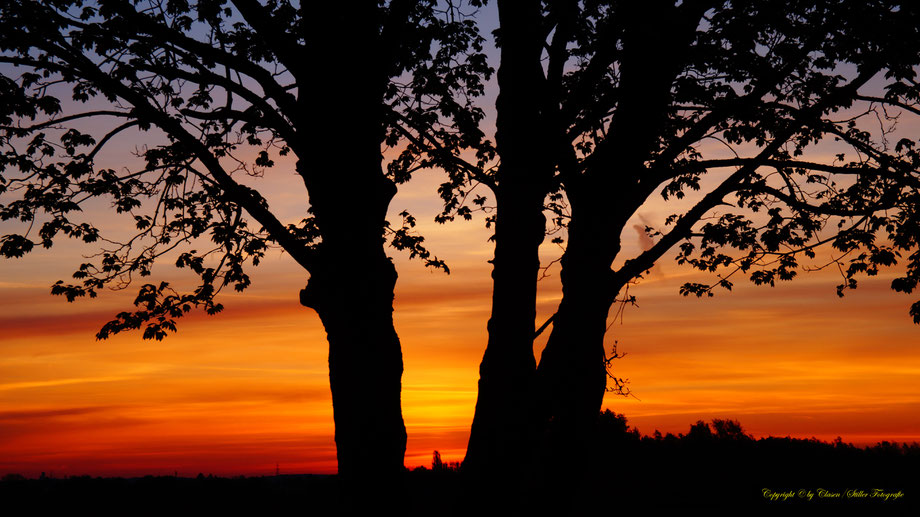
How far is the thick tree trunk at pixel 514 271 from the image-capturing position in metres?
9.84

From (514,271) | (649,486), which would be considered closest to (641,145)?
(514,271)

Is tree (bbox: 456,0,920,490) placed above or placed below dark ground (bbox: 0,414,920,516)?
above

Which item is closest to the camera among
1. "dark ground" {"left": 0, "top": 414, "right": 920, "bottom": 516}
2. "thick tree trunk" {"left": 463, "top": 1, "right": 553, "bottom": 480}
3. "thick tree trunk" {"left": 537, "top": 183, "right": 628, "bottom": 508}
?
"thick tree trunk" {"left": 463, "top": 1, "right": 553, "bottom": 480}

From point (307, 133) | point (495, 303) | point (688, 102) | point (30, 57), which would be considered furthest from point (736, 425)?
point (30, 57)

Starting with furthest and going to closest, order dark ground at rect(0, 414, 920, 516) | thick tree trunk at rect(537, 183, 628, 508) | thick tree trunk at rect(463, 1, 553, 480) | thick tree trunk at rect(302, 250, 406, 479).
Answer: dark ground at rect(0, 414, 920, 516)
thick tree trunk at rect(537, 183, 628, 508)
thick tree trunk at rect(463, 1, 553, 480)
thick tree trunk at rect(302, 250, 406, 479)

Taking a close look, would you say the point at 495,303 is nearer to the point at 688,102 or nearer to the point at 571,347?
the point at 571,347

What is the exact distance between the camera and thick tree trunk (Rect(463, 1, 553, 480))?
984 centimetres

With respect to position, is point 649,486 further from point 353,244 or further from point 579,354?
point 353,244

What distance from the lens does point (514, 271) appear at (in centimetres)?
983

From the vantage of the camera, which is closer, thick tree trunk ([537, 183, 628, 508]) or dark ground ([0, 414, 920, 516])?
thick tree trunk ([537, 183, 628, 508])

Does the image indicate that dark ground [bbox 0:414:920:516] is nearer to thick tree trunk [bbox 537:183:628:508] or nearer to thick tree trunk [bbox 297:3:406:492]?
thick tree trunk [bbox 537:183:628:508]

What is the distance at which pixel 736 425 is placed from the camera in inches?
1230

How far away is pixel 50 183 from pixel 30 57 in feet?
8.15

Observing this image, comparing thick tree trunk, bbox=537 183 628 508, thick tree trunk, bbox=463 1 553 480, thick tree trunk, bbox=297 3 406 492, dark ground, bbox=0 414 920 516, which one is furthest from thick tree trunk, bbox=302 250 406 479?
dark ground, bbox=0 414 920 516
